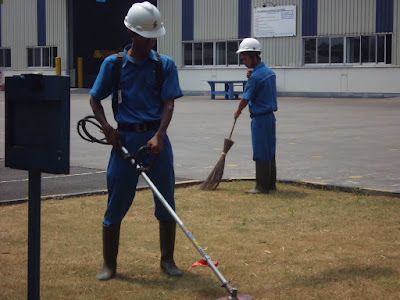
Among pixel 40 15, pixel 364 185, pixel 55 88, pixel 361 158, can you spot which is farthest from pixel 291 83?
pixel 55 88

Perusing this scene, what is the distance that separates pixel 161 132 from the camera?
17.8 ft

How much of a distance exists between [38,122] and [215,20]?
36363mm

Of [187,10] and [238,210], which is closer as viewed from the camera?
[238,210]

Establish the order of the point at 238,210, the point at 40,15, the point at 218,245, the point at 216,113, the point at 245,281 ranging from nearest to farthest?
the point at 245,281 → the point at 218,245 → the point at 238,210 → the point at 216,113 → the point at 40,15

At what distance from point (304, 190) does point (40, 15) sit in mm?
40602

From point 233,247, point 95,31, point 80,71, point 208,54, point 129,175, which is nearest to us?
point 129,175

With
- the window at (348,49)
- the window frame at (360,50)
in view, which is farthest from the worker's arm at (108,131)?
the window at (348,49)

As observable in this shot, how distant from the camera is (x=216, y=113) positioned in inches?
974

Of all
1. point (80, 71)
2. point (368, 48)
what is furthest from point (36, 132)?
point (80, 71)

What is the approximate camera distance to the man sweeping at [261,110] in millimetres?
9297

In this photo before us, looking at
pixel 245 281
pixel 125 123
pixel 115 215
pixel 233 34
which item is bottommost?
pixel 245 281

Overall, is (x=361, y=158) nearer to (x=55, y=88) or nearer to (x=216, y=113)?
(x=55, y=88)

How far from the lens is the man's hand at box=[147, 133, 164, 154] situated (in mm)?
5379

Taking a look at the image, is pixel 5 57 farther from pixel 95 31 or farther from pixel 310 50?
pixel 310 50
